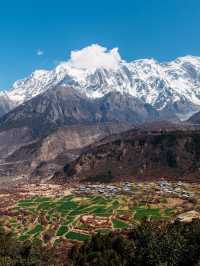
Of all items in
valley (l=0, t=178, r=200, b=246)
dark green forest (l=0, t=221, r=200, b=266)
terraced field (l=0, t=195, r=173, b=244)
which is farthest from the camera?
terraced field (l=0, t=195, r=173, b=244)

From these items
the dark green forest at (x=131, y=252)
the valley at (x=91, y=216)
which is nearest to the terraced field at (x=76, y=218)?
the valley at (x=91, y=216)

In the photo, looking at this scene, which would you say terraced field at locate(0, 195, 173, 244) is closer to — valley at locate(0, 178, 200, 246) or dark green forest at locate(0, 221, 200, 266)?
valley at locate(0, 178, 200, 246)

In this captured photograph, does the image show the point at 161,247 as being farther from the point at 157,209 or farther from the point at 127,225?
the point at 157,209

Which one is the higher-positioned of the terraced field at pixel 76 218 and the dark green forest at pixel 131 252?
the dark green forest at pixel 131 252

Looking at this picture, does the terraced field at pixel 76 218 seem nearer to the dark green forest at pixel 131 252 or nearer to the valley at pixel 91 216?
the valley at pixel 91 216

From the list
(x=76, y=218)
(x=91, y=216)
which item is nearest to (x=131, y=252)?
(x=91, y=216)

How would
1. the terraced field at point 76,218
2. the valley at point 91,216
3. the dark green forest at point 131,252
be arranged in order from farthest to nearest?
the terraced field at point 76,218
the valley at point 91,216
the dark green forest at point 131,252

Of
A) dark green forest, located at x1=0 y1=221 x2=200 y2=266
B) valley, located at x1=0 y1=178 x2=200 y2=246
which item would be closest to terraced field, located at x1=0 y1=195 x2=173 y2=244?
valley, located at x1=0 y1=178 x2=200 y2=246

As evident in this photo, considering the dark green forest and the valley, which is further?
the valley
